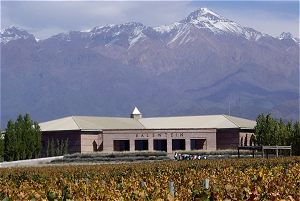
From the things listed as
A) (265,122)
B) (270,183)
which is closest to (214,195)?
(270,183)

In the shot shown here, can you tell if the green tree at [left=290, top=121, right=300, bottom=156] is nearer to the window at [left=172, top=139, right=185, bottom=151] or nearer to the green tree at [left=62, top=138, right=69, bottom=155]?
the window at [left=172, top=139, right=185, bottom=151]

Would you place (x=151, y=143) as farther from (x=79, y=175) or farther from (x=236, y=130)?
(x=79, y=175)

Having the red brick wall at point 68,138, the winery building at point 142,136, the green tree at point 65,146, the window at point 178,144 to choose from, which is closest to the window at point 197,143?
the winery building at point 142,136

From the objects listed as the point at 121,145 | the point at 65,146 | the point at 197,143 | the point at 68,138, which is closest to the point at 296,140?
the point at 197,143

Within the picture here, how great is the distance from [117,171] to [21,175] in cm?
443

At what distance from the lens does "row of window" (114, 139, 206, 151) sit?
8962 cm

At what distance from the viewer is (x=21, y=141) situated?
7344cm

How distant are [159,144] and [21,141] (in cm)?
2363

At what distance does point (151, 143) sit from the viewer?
289 feet

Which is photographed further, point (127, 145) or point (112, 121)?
point (112, 121)

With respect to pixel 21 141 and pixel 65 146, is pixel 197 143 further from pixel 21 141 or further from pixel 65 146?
pixel 21 141

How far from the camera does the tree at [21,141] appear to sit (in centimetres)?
7244

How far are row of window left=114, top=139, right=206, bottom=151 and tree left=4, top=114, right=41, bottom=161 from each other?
1545 centimetres

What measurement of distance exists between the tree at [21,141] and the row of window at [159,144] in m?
15.4
